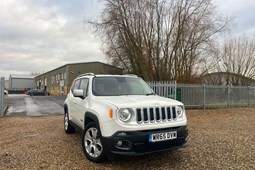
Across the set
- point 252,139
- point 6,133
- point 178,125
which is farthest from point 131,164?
point 6,133

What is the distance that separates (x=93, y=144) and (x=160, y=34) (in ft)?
50.8

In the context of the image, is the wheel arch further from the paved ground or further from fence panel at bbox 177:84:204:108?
fence panel at bbox 177:84:204:108

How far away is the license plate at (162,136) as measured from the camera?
407 centimetres

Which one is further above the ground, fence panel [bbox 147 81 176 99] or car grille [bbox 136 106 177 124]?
fence panel [bbox 147 81 176 99]

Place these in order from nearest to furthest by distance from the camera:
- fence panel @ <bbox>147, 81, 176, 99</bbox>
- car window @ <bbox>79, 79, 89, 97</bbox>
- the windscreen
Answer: the windscreen < car window @ <bbox>79, 79, 89, 97</bbox> < fence panel @ <bbox>147, 81, 176, 99</bbox>

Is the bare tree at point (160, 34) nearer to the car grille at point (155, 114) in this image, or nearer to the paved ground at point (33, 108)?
the paved ground at point (33, 108)

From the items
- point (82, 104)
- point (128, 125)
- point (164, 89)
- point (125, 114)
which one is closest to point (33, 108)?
point (164, 89)

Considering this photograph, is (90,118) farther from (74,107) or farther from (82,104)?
(74,107)

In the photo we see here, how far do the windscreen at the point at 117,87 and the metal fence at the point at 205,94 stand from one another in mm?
8293

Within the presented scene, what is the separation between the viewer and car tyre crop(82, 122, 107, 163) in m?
4.41

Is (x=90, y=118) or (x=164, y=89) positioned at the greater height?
(x=164, y=89)

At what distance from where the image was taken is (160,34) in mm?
18859

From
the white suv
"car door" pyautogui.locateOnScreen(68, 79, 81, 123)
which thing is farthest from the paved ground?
the white suv

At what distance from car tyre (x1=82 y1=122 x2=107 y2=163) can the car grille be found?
2.74 feet
